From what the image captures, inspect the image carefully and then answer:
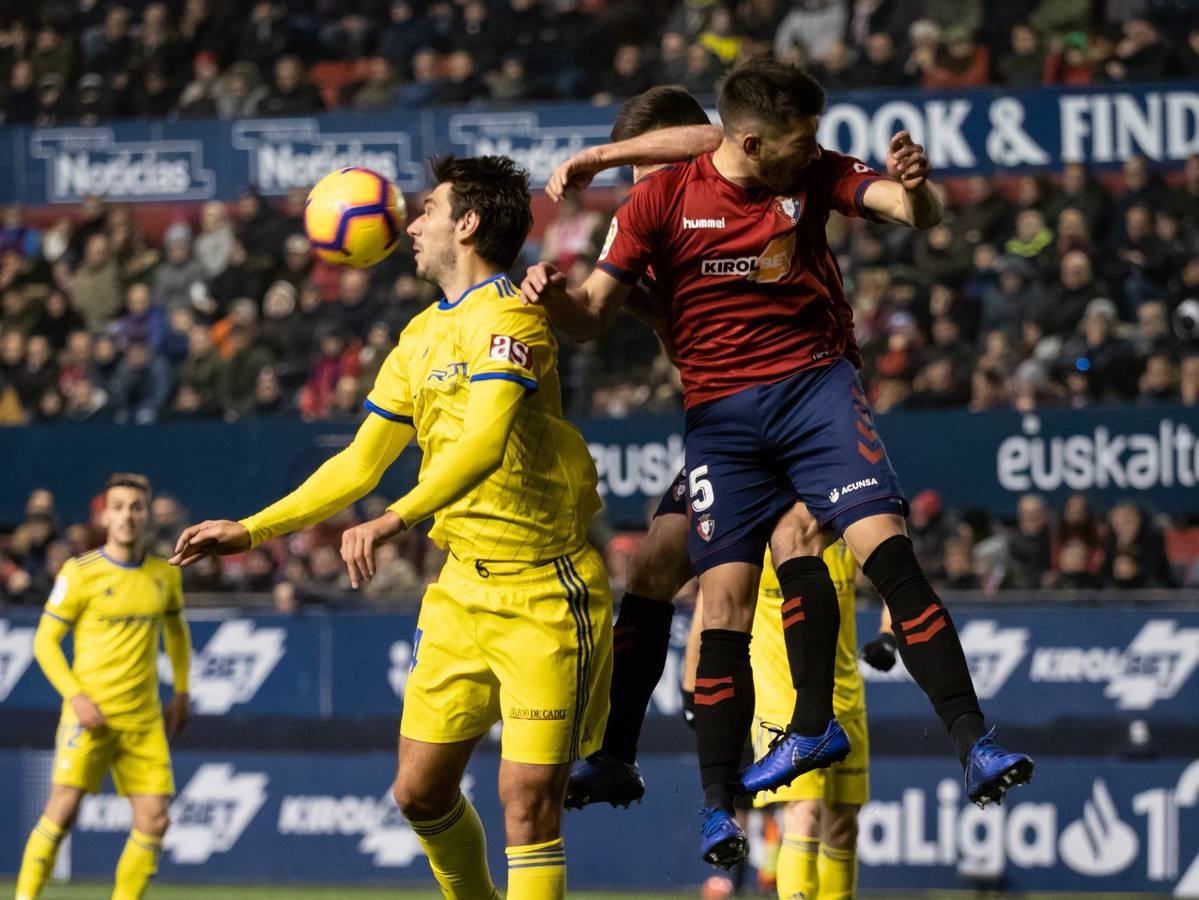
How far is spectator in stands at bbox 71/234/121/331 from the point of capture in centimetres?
1667

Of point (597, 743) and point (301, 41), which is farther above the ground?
point (301, 41)

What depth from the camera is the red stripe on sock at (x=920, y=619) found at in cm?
583

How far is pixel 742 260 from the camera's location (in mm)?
6062

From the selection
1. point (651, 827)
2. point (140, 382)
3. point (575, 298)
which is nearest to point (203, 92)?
point (140, 382)

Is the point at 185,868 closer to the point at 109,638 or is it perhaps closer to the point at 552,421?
the point at 109,638

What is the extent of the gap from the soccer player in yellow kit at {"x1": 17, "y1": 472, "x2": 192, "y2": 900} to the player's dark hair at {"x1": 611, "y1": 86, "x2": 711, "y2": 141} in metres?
4.68

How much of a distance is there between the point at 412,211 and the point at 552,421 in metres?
9.26

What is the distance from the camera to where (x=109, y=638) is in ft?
35.3

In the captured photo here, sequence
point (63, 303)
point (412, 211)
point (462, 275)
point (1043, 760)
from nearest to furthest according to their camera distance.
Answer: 1. point (462, 275)
2. point (1043, 760)
3. point (412, 211)
4. point (63, 303)

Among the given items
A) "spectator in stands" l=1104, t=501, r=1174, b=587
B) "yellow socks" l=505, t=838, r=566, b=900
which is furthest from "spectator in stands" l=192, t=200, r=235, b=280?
→ "yellow socks" l=505, t=838, r=566, b=900

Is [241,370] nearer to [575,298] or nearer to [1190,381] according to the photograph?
[1190,381]

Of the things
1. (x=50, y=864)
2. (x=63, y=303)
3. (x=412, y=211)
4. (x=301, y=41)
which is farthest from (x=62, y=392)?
(x=50, y=864)

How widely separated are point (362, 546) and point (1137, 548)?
765cm

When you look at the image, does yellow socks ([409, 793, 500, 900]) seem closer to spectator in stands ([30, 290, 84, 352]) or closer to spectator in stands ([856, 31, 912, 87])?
spectator in stands ([856, 31, 912, 87])
